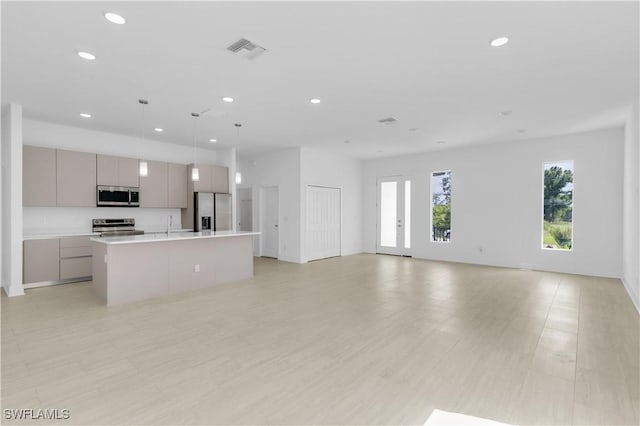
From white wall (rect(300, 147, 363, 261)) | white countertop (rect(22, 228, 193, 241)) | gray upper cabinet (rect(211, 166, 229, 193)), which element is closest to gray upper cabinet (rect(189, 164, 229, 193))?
gray upper cabinet (rect(211, 166, 229, 193))

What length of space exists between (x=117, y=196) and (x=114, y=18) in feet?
15.2

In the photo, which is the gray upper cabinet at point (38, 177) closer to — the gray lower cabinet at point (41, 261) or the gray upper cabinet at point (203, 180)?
the gray lower cabinet at point (41, 261)

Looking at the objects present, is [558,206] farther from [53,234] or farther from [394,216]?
[53,234]

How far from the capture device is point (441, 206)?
846 cm

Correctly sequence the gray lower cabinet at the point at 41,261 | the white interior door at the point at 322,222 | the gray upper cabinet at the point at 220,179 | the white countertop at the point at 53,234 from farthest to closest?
the white interior door at the point at 322,222 < the gray upper cabinet at the point at 220,179 < the white countertop at the point at 53,234 < the gray lower cabinet at the point at 41,261

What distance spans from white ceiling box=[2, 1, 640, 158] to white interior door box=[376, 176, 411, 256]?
333 centimetres

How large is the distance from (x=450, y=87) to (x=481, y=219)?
15.2 feet

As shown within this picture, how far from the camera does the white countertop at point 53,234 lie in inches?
211

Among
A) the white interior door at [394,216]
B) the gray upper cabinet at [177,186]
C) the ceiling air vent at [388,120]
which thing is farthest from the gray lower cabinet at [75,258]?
the white interior door at [394,216]

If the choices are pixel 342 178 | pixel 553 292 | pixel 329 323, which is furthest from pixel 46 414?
pixel 342 178

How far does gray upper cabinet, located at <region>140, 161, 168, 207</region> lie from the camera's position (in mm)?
6895

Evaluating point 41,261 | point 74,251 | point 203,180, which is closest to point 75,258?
point 74,251

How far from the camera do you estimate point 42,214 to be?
5.92m

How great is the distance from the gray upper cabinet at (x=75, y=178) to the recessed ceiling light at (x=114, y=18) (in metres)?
4.27
